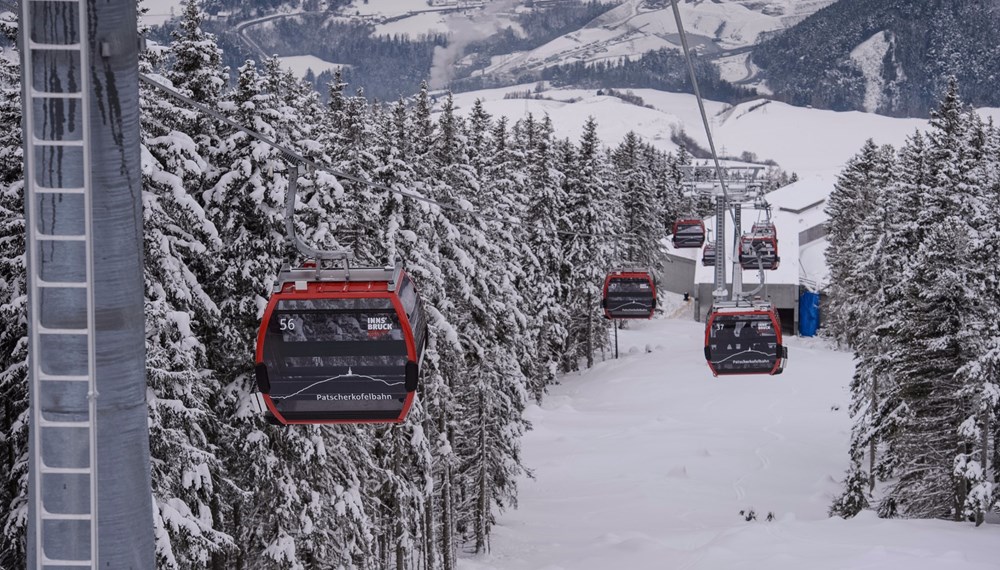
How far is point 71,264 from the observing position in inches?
140

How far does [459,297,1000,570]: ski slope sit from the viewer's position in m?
26.0

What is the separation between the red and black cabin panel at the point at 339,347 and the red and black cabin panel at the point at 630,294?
2710 cm

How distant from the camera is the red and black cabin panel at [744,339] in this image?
21.1m

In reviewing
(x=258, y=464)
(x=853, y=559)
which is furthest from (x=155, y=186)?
(x=853, y=559)

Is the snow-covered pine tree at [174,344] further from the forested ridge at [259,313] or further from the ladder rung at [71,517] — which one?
the ladder rung at [71,517]

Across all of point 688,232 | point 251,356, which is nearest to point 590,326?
point 688,232

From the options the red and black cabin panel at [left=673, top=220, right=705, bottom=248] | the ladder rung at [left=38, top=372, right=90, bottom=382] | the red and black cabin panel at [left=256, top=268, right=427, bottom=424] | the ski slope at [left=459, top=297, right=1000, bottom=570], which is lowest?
the ski slope at [left=459, top=297, right=1000, bottom=570]

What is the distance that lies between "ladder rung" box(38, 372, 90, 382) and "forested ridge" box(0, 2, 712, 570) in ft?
30.8

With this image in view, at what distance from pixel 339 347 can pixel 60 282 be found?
19.7 feet

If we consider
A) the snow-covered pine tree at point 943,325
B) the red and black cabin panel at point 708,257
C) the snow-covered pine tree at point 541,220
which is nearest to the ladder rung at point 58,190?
the snow-covered pine tree at point 943,325

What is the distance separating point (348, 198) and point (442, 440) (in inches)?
395

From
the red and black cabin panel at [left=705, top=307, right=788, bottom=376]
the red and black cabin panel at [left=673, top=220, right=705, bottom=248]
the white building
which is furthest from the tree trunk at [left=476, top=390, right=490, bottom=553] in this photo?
the white building

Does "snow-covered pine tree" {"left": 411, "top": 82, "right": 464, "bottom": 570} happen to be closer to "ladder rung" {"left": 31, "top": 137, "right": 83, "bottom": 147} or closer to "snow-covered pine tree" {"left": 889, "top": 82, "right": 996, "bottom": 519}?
"snow-covered pine tree" {"left": 889, "top": 82, "right": 996, "bottom": 519}

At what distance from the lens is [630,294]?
36.6m
